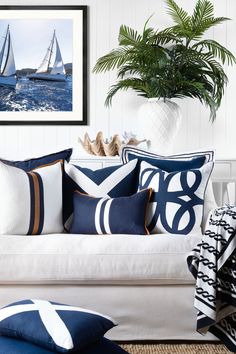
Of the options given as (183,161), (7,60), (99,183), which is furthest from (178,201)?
(7,60)

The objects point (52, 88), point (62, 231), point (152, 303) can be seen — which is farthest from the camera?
point (52, 88)

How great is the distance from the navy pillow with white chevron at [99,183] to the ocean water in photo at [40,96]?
166cm

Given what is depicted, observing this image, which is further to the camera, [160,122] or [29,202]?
[160,122]

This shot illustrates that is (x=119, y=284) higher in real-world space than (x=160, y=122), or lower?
lower

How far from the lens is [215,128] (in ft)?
16.1

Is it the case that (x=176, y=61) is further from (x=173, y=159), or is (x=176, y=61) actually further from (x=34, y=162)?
(x=34, y=162)

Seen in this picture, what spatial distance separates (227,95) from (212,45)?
476 mm

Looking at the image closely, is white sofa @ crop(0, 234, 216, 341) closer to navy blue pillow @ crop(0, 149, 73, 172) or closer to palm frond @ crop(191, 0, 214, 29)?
navy blue pillow @ crop(0, 149, 73, 172)

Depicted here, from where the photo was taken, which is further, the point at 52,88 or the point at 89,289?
the point at 52,88

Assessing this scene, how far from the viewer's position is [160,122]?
14.8 ft

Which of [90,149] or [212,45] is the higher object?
[212,45]

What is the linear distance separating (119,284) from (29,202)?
2.28 ft

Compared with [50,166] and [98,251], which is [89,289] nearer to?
[98,251]

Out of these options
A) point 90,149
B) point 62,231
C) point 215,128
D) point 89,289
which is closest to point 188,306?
point 89,289
